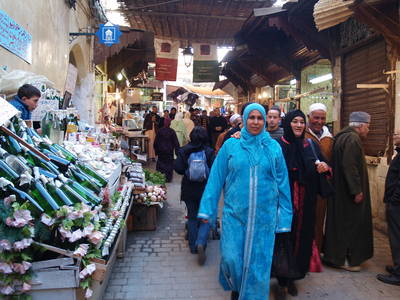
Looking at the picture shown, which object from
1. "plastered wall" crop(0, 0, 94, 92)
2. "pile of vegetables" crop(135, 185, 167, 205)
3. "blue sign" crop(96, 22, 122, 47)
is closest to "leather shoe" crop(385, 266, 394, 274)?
"pile of vegetables" crop(135, 185, 167, 205)

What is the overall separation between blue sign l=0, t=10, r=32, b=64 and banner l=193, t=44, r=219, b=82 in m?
8.51

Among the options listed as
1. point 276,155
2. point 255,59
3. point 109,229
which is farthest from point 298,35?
point 109,229

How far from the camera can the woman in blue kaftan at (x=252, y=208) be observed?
2.85 metres

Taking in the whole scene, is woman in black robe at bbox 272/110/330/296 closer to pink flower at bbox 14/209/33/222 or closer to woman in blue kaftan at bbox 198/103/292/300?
woman in blue kaftan at bbox 198/103/292/300

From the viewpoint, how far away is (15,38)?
4949mm

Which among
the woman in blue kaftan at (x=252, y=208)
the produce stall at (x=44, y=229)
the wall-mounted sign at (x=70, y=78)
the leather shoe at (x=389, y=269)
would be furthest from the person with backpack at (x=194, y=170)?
the wall-mounted sign at (x=70, y=78)

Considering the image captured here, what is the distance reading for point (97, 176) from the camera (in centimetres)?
356

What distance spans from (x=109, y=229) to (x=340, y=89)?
5.92 m

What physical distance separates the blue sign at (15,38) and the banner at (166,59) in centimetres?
801

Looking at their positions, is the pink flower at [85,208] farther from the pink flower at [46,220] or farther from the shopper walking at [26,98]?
the shopper walking at [26,98]

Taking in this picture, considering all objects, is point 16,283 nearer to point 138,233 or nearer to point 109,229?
point 109,229

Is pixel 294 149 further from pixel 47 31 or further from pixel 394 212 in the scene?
pixel 47 31

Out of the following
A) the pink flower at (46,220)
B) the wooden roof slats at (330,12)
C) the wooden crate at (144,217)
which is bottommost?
the wooden crate at (144,217)

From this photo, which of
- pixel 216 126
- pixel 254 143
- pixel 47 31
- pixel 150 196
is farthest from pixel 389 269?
pixel 216 126
